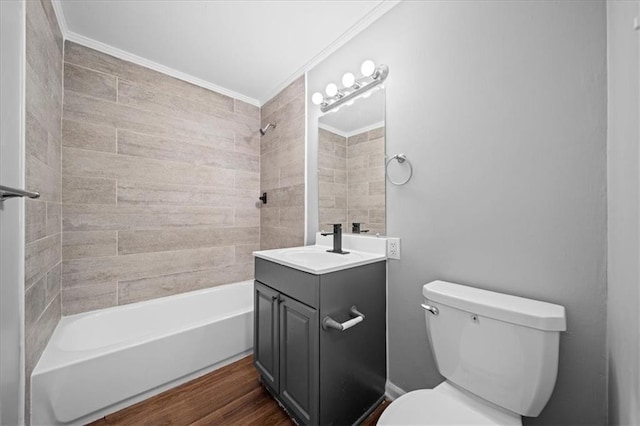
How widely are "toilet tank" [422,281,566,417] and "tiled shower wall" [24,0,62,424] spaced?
190cm

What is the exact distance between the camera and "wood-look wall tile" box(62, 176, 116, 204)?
179 centimetres

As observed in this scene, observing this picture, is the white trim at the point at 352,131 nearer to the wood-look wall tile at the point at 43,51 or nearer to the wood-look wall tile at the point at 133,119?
the wood-look wall tile at the point at 133,119

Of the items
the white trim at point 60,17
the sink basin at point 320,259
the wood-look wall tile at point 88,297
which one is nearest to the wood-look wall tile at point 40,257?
the wood-look wall tile at point 88,297

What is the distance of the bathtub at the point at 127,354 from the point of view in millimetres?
1271

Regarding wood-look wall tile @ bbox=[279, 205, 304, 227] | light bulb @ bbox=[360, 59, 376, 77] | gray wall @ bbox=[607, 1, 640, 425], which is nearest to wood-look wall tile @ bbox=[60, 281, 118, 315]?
wood-look wall tile @ bbox=[279, 205, 304, 227]

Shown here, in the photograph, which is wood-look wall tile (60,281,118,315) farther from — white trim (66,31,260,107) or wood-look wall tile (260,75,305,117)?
wood-look wall tile (260,75,305,117)

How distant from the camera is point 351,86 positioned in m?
1.72

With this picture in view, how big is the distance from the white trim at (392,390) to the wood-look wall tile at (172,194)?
2.07 meters

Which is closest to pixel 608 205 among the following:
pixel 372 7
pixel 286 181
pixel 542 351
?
pixel 542 351

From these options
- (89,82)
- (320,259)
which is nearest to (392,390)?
(320,259)

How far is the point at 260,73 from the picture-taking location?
89.7 inches

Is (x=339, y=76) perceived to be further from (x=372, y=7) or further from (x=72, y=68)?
(x=72, y=68)

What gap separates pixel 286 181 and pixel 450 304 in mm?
1751

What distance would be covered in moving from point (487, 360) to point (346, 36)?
206 centimetres
